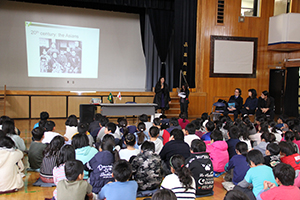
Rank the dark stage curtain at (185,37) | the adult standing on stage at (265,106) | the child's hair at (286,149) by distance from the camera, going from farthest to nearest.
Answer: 1. the dark stage curtain at (185,37)
2. the adult standing on stage at (265,106)
3. the child's hair at (286,149)

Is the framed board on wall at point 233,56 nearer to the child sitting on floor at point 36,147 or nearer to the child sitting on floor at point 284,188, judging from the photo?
the child sitting on floor at point 36,147

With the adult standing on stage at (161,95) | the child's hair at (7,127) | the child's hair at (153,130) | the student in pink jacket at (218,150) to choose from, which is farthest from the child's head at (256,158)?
the adult standing on stage at (161,95)

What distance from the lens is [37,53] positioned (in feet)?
31.4

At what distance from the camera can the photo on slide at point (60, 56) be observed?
966cm

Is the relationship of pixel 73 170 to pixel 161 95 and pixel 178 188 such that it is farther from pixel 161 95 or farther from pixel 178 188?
pixel 161 95

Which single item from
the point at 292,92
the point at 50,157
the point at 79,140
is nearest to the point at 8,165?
the point at 50,157

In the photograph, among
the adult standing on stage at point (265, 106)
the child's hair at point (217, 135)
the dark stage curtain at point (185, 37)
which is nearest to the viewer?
the child's hair at point (217, 135)

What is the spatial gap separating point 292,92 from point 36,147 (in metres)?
9.28

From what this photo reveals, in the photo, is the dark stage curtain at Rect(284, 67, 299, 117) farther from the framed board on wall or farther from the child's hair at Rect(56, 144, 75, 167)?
the child's hair at Rect(56, 144, 75, 167)

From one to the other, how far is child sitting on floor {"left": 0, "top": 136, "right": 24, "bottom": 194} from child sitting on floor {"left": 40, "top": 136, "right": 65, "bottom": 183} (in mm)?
307

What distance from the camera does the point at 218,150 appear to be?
3768 millimetres

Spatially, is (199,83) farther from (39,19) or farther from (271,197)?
(271,197)

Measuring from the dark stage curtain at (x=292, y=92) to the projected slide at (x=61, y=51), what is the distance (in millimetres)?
7031

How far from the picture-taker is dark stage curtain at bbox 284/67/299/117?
997 centimetres
